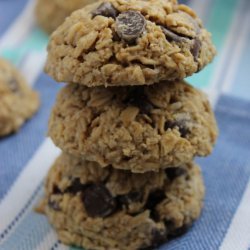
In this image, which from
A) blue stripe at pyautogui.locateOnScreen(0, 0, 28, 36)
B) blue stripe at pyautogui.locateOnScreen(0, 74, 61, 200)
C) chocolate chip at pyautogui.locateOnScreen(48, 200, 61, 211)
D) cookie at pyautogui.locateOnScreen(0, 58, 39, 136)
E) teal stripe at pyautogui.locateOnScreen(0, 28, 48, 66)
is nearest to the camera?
chocolate chip at pyautogui.locateOnScreen(48, 200, 61, 211)

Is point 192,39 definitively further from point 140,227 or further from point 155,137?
point 140,227

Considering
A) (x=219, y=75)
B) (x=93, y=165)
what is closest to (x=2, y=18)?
(x=219, y=75)

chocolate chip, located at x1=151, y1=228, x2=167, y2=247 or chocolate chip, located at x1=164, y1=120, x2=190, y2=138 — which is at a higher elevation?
chocolate chip, located at x1=164, y1=120, x2=190, y2=138

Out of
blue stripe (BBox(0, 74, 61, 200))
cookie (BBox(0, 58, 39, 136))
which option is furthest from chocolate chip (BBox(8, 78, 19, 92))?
blue stripe (BBox(0, 74, 61, 200))

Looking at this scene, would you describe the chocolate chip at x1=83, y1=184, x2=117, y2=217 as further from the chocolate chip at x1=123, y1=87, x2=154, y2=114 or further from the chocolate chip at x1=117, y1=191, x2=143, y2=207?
the chocolate chip at x1=123, y1=87, x2=154, y2=114

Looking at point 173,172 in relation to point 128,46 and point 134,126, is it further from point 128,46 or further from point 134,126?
point 128,46

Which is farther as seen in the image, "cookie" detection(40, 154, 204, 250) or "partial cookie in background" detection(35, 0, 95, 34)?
"partial cookie in background" detection(35, 0, 95, 34)

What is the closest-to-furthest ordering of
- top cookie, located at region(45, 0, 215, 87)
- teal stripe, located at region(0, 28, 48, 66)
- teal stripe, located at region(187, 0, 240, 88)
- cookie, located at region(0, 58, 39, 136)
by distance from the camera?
top cookie, located at region(45, 0, 215, 87) → cookie, located at region(0, 58, 39, 136) → teal stripe, located at region(0, 28, 48, 66) → teal stripe, located at region(187, 0, 240, 88)
